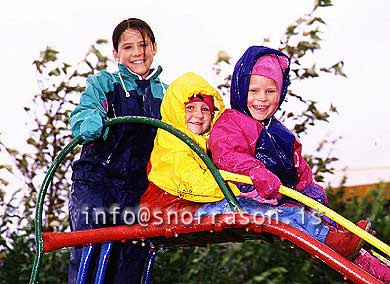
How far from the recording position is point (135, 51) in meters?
3.65

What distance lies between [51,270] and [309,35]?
2.34 metres

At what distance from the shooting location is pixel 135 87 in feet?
12.0

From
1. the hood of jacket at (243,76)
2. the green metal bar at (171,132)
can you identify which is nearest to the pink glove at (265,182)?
the green metal bar at (171,132)

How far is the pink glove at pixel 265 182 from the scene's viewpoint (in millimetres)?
3043

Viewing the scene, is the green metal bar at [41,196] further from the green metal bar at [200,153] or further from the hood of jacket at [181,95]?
the hood of jacket at [181,95]

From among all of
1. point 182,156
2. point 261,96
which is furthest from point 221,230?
point 261,96

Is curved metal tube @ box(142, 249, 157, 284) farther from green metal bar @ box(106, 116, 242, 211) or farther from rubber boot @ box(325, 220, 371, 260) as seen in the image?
rubber boot @ box(325, 220, 371, 260)

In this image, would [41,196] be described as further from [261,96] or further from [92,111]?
[261,96]

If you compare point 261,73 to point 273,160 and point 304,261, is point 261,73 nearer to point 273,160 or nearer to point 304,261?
point 273,160

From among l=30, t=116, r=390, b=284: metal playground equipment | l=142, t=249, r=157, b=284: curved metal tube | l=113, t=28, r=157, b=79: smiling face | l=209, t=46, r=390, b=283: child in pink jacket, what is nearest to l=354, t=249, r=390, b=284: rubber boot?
l=209, t=46, r=390, b=283: child in pink jacket

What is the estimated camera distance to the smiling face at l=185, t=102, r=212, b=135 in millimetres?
3406

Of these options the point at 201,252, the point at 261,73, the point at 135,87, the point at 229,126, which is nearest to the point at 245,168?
the point at 229,126

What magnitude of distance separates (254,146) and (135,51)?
2.36ft

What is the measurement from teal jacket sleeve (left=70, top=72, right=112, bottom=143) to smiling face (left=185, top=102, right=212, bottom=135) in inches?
13.2
